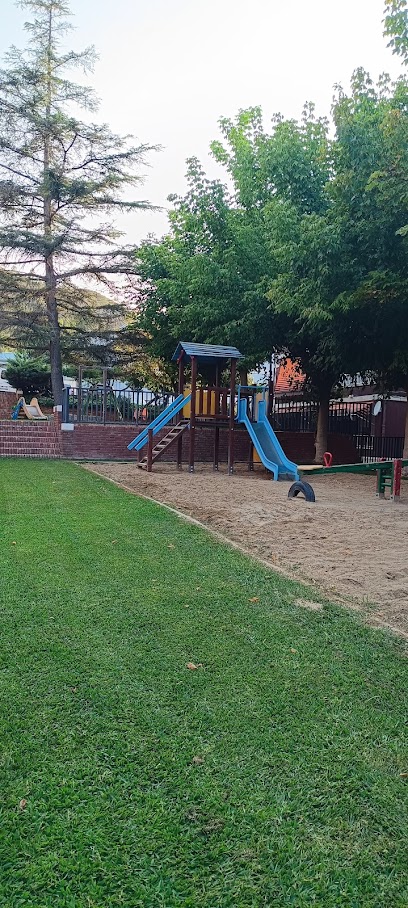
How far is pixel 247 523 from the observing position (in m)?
7.28

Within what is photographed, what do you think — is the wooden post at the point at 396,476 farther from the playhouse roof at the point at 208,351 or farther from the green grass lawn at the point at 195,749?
the green grass lawn at the point at 195,749

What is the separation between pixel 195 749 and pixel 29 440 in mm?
15350

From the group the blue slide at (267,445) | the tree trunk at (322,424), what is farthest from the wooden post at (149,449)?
the tree trunk at (322,424)

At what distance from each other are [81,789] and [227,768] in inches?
21.7

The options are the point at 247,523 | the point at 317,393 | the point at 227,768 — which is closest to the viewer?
the point at 227,768

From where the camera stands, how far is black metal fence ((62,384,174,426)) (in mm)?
17188

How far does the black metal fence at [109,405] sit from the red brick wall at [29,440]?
0.73m

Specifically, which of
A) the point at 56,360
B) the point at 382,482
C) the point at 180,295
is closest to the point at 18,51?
the point at 56,360

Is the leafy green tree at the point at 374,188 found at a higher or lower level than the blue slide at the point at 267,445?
higher

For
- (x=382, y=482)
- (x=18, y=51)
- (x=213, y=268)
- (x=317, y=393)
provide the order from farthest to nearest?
(x=18, y=51)
(x=317, y=393)
(x=213, y=268)
(x=382, y=482)

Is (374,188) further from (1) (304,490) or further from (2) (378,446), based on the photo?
(2) (378,446)

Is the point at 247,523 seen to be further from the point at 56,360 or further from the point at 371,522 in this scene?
the point at 56,360

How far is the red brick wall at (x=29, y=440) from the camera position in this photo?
1617 centimetres

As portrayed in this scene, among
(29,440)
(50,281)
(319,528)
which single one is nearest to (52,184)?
(50,281)
